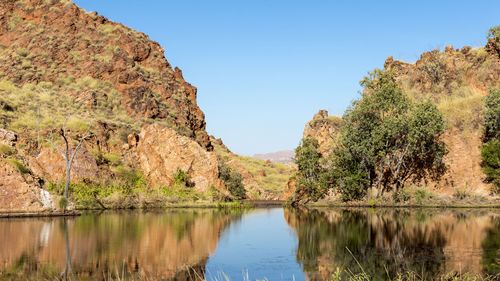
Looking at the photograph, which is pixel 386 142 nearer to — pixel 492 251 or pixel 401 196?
pixel 401 196

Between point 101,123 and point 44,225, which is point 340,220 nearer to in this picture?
point 44,225

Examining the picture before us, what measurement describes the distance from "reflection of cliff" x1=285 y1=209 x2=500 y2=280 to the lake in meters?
0.04

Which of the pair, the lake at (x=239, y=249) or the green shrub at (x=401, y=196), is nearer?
the lake at (x=239, y=249)

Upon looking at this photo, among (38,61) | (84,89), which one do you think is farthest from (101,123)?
(38,61)

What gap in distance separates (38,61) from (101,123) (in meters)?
26.1

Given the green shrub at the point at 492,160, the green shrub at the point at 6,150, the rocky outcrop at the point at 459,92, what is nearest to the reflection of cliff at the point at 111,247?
the green shrub at the point at 6,150

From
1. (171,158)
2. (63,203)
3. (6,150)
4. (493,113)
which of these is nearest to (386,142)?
(493,113)

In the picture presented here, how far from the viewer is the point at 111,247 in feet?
90.0

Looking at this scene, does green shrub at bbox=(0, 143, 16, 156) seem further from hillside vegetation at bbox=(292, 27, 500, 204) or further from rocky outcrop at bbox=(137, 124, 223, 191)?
hillside vegetation at bbox=(292, 27, 500, 204)

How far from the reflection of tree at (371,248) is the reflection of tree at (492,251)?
1782 mm

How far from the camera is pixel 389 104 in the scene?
66375 millimetres

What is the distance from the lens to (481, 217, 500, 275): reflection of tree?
68.0ft

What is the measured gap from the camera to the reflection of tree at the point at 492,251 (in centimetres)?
2074

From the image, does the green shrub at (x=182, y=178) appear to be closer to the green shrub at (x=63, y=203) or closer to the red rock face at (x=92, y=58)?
the red rock face at (x=92, y=58)
